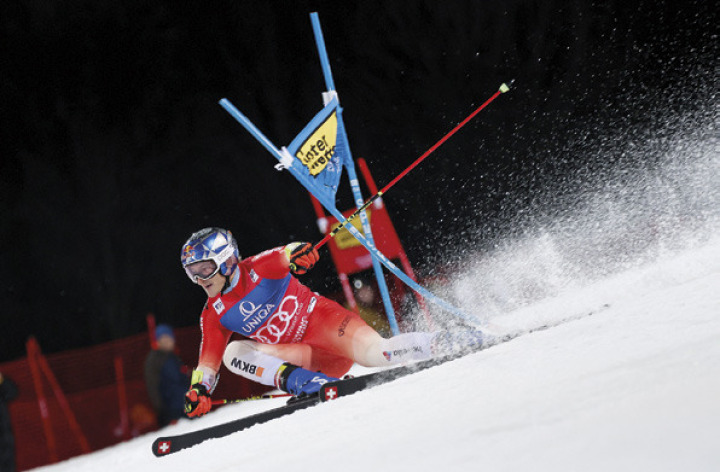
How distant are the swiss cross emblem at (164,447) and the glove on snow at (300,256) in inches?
46.0

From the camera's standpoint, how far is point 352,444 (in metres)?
1.90

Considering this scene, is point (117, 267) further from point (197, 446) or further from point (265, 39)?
point (197, 446)

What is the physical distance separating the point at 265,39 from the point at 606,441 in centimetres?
989

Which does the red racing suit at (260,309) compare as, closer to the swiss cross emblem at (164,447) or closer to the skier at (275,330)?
the skier at (275,330)

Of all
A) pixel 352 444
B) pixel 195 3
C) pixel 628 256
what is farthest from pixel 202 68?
pixel 352 444

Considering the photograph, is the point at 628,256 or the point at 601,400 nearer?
the point at 601,400

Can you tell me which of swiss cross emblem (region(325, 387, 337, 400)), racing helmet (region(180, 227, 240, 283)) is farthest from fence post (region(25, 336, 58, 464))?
swiss cross emblem (region(325, 387, 337, 400))

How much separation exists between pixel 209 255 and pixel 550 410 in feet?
6.89

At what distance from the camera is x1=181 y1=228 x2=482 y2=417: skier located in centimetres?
331

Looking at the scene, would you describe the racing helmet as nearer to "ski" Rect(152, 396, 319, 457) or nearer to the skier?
the skier

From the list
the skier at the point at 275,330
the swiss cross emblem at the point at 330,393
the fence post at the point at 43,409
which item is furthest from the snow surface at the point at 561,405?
the fence post at the point at 43,409

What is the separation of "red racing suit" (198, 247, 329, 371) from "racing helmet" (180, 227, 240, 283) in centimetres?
9

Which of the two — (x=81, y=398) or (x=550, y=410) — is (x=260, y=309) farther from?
(x=81, y=398)

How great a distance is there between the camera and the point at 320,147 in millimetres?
3932
